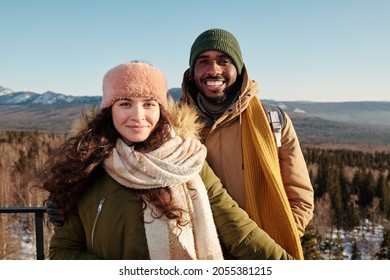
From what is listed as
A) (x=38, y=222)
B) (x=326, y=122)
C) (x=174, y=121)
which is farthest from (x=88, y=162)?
(x=326, y=122)

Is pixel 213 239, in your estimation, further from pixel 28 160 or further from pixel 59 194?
pixel 28 160

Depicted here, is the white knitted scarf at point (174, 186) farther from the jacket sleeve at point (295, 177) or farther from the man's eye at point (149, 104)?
the jacket sleeve at point (295, 177)

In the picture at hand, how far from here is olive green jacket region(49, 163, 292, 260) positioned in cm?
123

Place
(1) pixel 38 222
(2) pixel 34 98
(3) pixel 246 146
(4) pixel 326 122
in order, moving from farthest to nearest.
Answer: (2) pixel 34 98
(4) pixel 326 122
(1) pixel 38 222
(3) pixel 246 146

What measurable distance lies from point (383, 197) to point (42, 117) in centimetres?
8552

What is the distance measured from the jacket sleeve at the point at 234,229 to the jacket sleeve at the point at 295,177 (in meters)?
0.37

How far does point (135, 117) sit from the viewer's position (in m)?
1.23

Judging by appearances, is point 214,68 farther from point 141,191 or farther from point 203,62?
point 141,191

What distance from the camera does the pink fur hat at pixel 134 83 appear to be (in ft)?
4.03

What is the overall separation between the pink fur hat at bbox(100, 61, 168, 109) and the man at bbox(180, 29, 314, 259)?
1.21ft

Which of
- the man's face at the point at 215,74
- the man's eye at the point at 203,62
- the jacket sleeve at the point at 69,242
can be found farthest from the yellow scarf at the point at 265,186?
the jacket sleeve at the point at 69,242

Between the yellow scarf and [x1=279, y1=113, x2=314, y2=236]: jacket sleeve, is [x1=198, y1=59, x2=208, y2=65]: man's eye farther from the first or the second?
[x1=279, y1=113, x2=314, y2=236]: jacket sleeve

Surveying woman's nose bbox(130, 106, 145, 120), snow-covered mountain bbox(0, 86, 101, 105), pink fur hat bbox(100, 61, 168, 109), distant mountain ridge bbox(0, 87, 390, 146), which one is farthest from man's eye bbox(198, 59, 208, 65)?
snow-covered mountain bbox(0, 86, 101, 105)

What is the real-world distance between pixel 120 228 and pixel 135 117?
34cm
